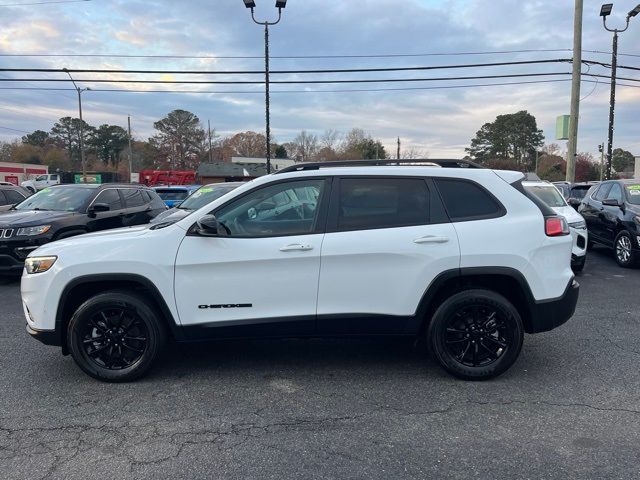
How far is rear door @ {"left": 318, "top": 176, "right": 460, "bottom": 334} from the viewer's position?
389 cm

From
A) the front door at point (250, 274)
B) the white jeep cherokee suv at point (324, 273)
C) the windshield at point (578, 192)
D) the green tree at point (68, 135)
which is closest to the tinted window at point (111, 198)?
the white jeep cherokee suv at point (324, 273)

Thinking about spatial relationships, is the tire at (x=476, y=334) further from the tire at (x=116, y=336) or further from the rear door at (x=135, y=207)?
the rear door at (x=135, y=207)

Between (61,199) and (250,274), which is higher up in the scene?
(61,199)

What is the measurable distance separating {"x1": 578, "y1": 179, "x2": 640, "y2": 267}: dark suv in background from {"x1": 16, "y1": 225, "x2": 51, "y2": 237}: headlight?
1030 cm

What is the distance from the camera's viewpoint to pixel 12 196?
40.3 feet

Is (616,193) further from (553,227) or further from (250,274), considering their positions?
(250,274)

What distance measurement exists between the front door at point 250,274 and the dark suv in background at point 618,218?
25.0 ft

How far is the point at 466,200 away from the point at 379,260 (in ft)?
3.04

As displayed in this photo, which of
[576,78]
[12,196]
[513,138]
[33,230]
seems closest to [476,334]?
[33,230]

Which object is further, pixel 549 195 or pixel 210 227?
pixel 549 195

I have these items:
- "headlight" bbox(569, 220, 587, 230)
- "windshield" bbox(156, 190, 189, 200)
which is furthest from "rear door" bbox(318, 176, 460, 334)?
"windshield" bbox(156, 190, 189, 200)

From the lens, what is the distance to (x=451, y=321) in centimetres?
403

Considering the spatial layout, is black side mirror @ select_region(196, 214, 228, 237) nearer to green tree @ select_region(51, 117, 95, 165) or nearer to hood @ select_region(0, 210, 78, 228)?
hood @ select_region(0, 210, 78, 228)

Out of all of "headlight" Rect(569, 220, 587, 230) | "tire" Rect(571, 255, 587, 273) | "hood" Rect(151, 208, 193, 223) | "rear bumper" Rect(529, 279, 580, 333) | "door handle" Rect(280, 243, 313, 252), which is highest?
"hood" Rect(151, 208, 193, 223)
